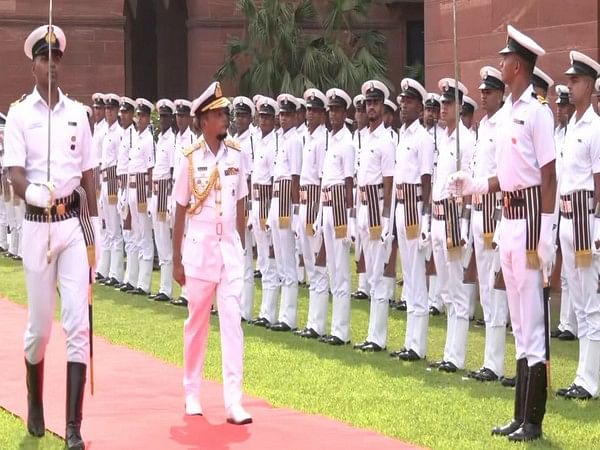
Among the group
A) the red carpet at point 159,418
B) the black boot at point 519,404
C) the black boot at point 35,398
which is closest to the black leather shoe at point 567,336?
the red carpet at point 159,418

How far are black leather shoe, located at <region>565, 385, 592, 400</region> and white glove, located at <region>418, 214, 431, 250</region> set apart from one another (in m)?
2.70

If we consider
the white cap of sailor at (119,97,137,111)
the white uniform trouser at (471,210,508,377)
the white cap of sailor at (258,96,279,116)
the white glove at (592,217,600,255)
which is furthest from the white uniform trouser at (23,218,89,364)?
the white cap of sailor at (119,97,137,111)

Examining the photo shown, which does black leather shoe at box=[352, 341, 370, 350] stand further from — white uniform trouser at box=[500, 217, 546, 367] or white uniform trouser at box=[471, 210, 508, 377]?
white uniform trouser at box=[500, 217, 546, 367]

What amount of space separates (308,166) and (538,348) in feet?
21.7

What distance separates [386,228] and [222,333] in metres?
4.28

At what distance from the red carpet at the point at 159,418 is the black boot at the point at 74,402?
0.56ft

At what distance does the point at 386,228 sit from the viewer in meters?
14.2

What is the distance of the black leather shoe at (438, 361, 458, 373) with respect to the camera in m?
12.8

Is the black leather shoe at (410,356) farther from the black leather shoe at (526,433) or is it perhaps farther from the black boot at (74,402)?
the black boot at (74,402)

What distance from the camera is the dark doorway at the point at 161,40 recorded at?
39.4 m

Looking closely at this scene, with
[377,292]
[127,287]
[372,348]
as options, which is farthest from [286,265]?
[127,287]

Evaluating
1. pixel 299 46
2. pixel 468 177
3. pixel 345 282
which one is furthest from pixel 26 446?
pixel 299 46

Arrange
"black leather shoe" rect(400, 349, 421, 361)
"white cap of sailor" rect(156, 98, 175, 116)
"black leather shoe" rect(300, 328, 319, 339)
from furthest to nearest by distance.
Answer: "white cap of sailor" rect(156, 98, 175, 116)
"black leather shoe" rect(300, 328, 319, 339)
"black leather shoe" rect(400, 349, 421, 361)

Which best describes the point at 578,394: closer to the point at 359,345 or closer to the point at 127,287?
the point at 359,345
